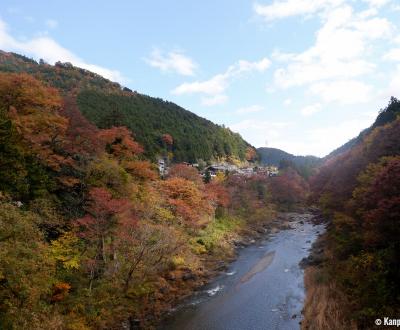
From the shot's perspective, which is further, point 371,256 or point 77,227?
point 77,227

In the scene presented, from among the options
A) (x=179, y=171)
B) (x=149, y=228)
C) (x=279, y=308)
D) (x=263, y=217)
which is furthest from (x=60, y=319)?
(x=263, y=217)

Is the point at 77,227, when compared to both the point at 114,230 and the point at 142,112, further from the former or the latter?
the point at 142,112

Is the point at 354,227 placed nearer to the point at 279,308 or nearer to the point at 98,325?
the point at 279,308

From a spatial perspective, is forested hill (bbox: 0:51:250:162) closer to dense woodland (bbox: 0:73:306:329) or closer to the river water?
dense woodland (bbox: 0:73:306:329)

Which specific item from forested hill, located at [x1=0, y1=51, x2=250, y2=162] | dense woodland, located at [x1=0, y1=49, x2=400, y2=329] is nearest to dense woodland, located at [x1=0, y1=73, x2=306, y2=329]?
dense woodland, located at [x1=0, y1=49, x2=400, y2=329]

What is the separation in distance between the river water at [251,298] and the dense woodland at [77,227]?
2332mm

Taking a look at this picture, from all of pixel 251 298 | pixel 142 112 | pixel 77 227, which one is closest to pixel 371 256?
pixel 251 298

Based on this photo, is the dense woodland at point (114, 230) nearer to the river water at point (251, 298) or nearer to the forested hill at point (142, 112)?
the river water at point (251, 298)

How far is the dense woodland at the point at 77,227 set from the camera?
19.9 m

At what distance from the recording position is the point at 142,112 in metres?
119

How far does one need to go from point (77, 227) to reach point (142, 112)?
93829 millimetres

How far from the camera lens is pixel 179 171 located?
54.4m

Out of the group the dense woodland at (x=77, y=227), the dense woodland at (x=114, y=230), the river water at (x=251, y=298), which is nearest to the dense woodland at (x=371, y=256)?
the dense woodland at (x=114, y=230)

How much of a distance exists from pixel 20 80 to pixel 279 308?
30.2m
